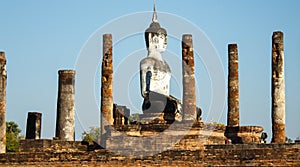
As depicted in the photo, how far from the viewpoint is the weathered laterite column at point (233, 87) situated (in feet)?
77.4

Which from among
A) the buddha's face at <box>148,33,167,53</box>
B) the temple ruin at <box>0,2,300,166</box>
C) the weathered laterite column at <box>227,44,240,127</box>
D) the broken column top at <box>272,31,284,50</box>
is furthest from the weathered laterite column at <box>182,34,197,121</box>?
the buddha's face at <box>148,33,167,53</box>

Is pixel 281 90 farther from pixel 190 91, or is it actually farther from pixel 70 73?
pixel 70 73

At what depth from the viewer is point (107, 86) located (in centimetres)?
2298

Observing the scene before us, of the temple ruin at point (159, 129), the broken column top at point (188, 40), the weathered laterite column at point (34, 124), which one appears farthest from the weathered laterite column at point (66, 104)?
the broken column top at point (188, 40)

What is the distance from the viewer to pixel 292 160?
1686 cm

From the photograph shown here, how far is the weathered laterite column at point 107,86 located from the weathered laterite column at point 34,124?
10.5 feet

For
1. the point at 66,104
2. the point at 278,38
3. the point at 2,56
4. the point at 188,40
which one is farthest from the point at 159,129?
the point at 2,56

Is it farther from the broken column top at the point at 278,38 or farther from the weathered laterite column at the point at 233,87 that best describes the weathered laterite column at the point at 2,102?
the broken column top at the point at 278,38

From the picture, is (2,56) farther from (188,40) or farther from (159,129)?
(188,40)

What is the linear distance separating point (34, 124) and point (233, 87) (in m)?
7.01

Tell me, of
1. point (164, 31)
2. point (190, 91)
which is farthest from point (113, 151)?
point (164, 31)

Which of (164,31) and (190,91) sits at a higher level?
(164,31)

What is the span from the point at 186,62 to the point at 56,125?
5055mm

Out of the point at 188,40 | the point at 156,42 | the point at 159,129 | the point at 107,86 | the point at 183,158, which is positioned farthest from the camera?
the point at 156,42
